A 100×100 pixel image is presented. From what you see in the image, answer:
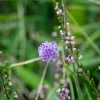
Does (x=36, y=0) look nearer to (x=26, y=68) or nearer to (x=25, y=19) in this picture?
(x=25, y=19)

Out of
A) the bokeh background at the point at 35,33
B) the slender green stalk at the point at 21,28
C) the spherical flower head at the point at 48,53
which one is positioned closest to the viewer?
the spherical flower head at the point at 48,53

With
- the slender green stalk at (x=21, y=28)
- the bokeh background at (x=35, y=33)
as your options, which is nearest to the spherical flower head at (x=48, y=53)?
the bokeh background at (x=35, y=33)

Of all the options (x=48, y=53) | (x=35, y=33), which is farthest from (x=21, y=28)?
(x=48, y=53)

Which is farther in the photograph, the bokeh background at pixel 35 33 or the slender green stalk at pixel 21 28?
the slender green stalk at pixel 21 28

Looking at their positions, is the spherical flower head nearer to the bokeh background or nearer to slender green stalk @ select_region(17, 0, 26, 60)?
the bokeh background

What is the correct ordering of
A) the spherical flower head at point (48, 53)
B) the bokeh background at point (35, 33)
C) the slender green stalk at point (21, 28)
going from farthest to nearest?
the slender green stalk at point (21, 28), the bokeh background at point (35, 33), the spherical flower head at point (48, 53)

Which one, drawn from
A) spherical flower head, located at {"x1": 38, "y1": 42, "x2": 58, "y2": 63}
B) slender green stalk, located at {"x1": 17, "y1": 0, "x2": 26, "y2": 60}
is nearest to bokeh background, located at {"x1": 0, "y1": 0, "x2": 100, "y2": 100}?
slender green stalk, located at {"x1": 17, "y1": 0, "x2": 26, "y2": 60}

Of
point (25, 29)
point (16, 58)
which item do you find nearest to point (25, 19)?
point (25, 29)

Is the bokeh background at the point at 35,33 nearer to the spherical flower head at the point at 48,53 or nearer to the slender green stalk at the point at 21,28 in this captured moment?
the slender green stalk at the point at 21,28

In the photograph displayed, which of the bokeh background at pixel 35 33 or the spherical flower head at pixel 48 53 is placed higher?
the bokeh background at pixel 35 33
